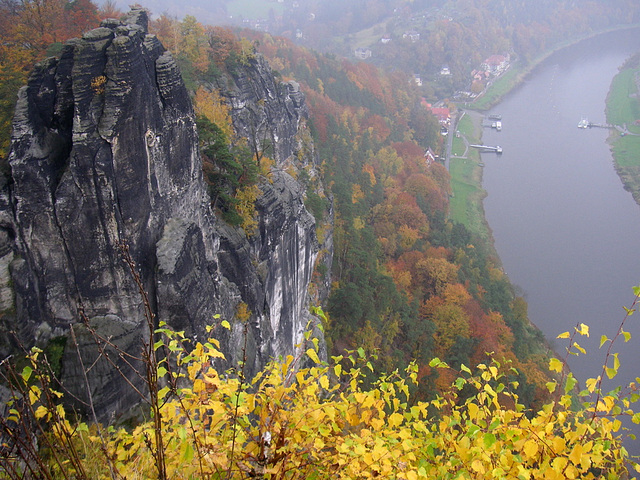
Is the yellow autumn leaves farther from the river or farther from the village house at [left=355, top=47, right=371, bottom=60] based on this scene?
the village house at [left=355, top=47, right=371, bottom=60]

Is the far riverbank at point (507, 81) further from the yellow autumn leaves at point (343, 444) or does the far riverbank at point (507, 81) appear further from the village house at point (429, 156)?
the yellow autumn leaves at point (343, 444)

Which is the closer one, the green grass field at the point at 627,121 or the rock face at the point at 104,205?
the rock face at the point at 104,205

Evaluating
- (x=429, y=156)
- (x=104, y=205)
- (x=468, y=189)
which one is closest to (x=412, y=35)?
(x=429, y=156)

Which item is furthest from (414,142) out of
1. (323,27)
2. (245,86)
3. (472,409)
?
(323,27)

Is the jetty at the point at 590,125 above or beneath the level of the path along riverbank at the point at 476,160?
above

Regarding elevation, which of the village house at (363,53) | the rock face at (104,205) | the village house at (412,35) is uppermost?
the village house at (412,35)

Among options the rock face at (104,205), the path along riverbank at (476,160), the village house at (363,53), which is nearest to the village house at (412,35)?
the village house at (363,53)

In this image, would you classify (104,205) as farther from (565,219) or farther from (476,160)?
(476,160)

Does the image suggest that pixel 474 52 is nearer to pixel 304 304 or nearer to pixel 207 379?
pixel 304 304
